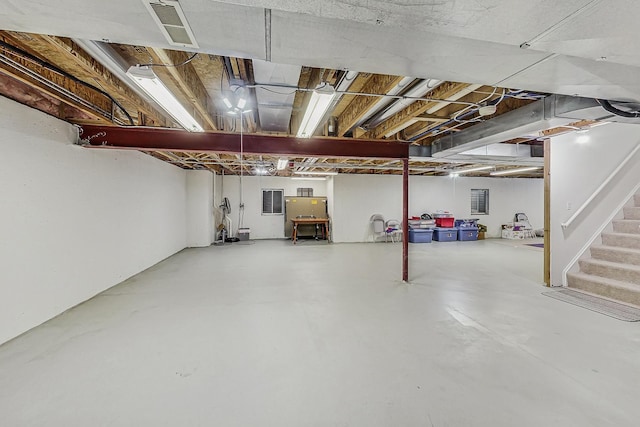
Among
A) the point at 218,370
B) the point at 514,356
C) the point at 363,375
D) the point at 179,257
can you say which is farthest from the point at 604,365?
the point at 179,257

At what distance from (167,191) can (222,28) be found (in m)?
6.03

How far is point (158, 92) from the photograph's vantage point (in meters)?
2.13

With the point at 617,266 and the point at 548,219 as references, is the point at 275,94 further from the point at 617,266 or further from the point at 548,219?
the point at 617,266

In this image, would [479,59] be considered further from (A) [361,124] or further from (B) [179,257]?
(B) [179,257]

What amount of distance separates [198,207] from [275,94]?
591cm

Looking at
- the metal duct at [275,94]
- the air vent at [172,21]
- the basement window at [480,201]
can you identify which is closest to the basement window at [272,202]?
the metal duct at [275,94]

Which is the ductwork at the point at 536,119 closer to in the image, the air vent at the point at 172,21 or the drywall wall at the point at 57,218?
the air vent at the point at 172,21

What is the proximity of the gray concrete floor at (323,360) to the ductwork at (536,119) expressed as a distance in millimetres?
2130

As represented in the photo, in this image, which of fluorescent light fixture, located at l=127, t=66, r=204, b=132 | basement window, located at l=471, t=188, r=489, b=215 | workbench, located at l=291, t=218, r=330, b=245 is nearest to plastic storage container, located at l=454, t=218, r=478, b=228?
basement window, located at l=471, t=188, r=489, b=215

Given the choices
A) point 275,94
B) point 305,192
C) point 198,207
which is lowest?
point 198,207

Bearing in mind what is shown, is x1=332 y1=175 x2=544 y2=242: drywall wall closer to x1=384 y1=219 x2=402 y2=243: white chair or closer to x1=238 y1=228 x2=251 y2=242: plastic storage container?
x1=384 y1=219 x2=402 y2=243: white chair

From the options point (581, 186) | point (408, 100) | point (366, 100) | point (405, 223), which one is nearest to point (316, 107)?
point (366, 100)

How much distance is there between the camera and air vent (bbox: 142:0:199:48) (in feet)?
3.48

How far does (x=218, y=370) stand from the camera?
2.06 meters
